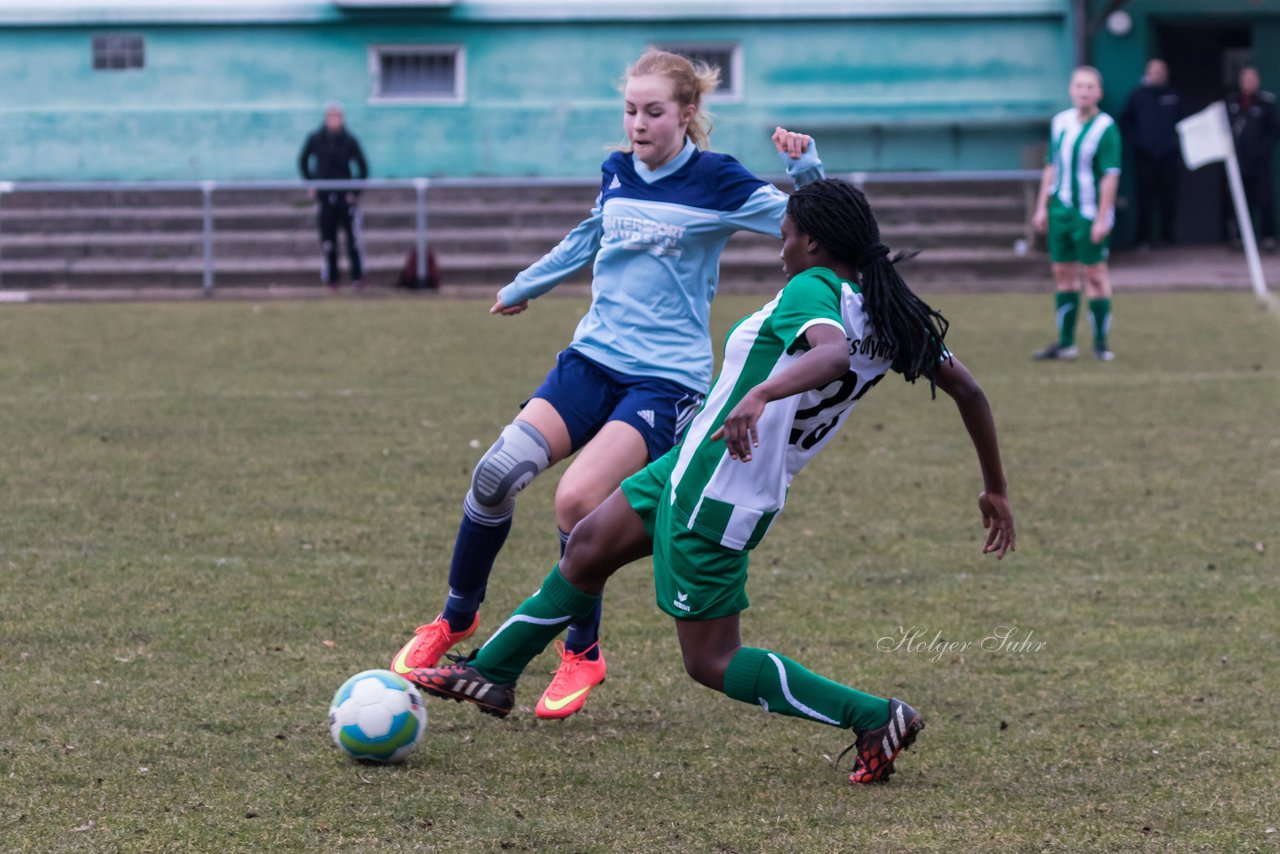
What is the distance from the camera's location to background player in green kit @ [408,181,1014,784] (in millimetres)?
3984

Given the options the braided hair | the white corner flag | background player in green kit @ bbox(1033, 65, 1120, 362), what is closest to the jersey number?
the braided hair

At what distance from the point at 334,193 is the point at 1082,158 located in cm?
856

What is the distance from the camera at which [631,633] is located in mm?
5648

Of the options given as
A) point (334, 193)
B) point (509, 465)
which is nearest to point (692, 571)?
point (509, 465)

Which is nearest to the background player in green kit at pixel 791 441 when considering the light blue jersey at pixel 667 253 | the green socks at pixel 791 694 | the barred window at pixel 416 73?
the green socks at pixel 791 694

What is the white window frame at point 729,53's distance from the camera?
72.1ft

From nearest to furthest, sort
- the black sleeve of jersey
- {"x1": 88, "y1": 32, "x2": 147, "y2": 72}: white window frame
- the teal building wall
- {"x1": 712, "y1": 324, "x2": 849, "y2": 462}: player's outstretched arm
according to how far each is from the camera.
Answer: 1. {"x1": 712, "y1": 324, "x2": 849, "y2": 462}: player's outstretched arm
2. the black sleeve of jersey
3. the teal building wall
4. {"x1": 88, "y1": 32, "x2": 147, "y2": 72}: white window frame

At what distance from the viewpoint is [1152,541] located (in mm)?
7023

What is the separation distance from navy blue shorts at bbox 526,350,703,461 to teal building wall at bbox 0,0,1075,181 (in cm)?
1672

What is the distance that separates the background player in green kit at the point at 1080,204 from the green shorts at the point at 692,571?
9092 mm

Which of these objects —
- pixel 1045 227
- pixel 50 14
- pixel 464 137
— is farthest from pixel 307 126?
pixel 1045 227

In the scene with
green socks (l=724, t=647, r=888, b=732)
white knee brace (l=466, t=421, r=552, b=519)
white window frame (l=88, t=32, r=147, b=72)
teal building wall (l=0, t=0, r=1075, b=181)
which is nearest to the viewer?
green socks (l=724, t=647, r=888, b=732)

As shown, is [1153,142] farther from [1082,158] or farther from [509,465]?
[509,465]

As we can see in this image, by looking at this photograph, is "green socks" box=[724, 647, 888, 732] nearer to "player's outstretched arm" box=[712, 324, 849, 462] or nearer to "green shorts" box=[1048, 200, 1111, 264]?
"player's outstretched arm" box=[712, 324, 849, 462]
